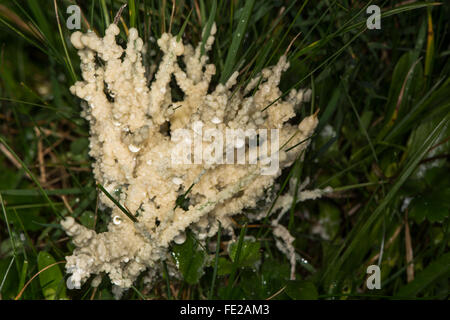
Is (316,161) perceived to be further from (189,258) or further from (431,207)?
(189,258)

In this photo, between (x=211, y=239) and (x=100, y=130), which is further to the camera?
(x=211, y=239)

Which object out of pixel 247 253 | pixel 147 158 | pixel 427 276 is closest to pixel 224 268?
pixel 247 253

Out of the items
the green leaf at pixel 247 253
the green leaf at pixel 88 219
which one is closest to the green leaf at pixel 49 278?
the green leaf at pixel 88 219

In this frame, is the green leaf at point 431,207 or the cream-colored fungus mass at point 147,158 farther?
the green leaf at point 431,207

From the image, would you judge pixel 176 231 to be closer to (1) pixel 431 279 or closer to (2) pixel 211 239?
(2) pixel 211 239

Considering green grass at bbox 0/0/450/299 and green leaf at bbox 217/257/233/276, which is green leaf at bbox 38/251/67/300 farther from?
green leaf at bbox 217/257/233/276

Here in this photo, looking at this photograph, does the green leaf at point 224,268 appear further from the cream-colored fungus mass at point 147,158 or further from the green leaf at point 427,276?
the green leaf at point 427,276

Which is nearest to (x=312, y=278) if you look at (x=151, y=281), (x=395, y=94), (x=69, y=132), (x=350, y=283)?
(x=350, y=283)
